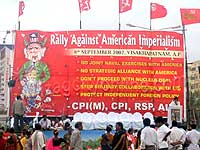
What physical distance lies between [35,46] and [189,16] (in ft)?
24.5

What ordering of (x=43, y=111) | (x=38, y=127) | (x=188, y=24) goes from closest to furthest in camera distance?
(x=38, y=127)
(x=43, y=111)
(x=188, y=24)

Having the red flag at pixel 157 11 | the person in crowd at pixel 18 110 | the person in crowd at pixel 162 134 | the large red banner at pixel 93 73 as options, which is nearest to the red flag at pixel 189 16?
the red flag at pixel 157 11

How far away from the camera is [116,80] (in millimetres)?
23719

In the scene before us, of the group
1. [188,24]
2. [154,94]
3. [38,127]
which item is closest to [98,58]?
[154,94]

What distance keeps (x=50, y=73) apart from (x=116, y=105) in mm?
3276

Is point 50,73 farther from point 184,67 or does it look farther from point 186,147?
point 186,147

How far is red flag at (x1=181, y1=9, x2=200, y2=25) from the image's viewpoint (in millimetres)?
25188

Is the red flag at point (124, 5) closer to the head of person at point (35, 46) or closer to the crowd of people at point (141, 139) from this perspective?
the head of person at point (35, 46)

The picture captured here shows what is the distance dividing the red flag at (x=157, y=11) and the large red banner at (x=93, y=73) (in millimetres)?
2602

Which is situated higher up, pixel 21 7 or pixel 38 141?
pixel 21 7

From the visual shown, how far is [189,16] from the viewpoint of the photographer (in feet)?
82.7

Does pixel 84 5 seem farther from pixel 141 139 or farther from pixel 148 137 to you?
pixel 148 137

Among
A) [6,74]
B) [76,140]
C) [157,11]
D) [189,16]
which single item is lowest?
[76,140]

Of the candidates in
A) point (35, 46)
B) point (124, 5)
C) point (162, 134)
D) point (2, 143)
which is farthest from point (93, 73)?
point (162, 134)
